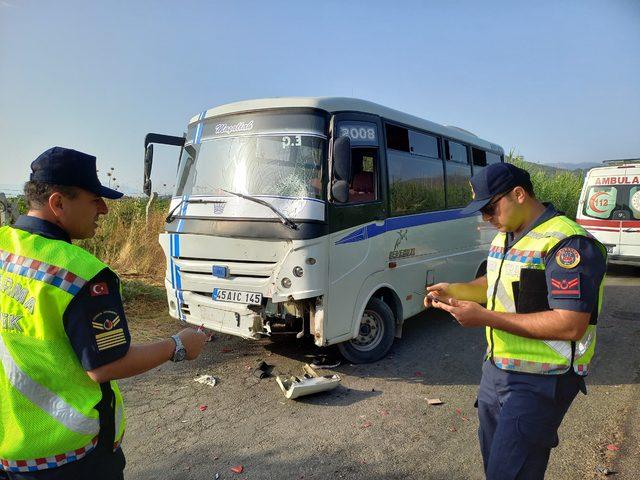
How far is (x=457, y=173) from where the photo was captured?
7.53m

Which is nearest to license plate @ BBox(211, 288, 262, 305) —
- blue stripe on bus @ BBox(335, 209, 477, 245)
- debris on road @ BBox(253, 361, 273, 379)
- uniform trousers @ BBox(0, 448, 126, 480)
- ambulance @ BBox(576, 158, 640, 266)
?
debris on road @ BBox(253, 361, 273, 379)

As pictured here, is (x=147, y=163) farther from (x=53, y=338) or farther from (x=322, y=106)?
(x=53, y=338)

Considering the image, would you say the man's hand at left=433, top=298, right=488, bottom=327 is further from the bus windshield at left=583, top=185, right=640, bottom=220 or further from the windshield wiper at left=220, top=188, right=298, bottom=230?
the bus windshield at left=583, top=185, right=640, bottom=220

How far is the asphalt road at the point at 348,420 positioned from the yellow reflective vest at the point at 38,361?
1957mm

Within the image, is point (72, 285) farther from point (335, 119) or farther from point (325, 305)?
point (335, 119)

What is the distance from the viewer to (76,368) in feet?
5.25

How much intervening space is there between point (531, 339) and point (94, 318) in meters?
1.90

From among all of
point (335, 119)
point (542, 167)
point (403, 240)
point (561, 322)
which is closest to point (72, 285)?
point (561, 322)

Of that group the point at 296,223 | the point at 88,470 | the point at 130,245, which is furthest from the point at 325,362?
the point at 130,245

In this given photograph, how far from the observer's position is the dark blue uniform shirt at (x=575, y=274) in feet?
6.46

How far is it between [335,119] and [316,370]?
2867 mm

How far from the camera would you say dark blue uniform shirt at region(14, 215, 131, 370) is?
1542 mm

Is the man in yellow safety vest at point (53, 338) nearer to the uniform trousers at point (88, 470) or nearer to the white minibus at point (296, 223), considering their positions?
the uniform trousers at point (88, 470)

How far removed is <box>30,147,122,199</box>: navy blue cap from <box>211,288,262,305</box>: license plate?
10.0 feet
